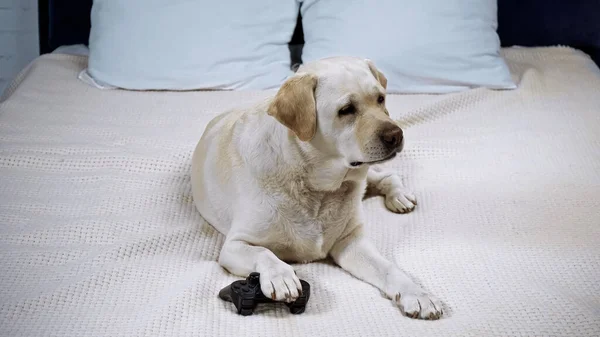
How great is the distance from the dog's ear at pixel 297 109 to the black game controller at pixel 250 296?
0.32m

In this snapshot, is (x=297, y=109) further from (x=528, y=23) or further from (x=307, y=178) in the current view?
(x=528, y=23)

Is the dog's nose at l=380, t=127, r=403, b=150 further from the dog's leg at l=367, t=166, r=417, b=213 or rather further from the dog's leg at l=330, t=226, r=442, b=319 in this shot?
the dog's leg at l=367, t=166, r=417, b=213

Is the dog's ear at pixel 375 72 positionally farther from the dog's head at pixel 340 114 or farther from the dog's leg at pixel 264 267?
the dog's leg at pixel 264 267

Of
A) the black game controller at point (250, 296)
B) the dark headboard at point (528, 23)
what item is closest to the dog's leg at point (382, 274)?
the black game controller at point (250, 296)

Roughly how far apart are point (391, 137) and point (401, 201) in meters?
0.47

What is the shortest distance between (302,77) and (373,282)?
473 mm

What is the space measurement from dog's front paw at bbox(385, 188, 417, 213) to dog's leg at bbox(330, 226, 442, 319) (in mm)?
242

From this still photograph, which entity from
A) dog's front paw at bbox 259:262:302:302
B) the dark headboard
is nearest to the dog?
dog's front paw at bbox 259:262:302:302

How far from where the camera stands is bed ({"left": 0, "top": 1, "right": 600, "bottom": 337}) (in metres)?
1.45

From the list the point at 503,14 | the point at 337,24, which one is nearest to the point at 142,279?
the point at 337,24

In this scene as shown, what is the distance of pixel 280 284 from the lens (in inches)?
58.2

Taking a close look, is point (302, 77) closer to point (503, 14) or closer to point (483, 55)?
point (483, 55)

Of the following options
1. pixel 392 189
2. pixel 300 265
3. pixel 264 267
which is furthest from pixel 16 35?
pixel 264 267

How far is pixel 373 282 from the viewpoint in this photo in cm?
163
